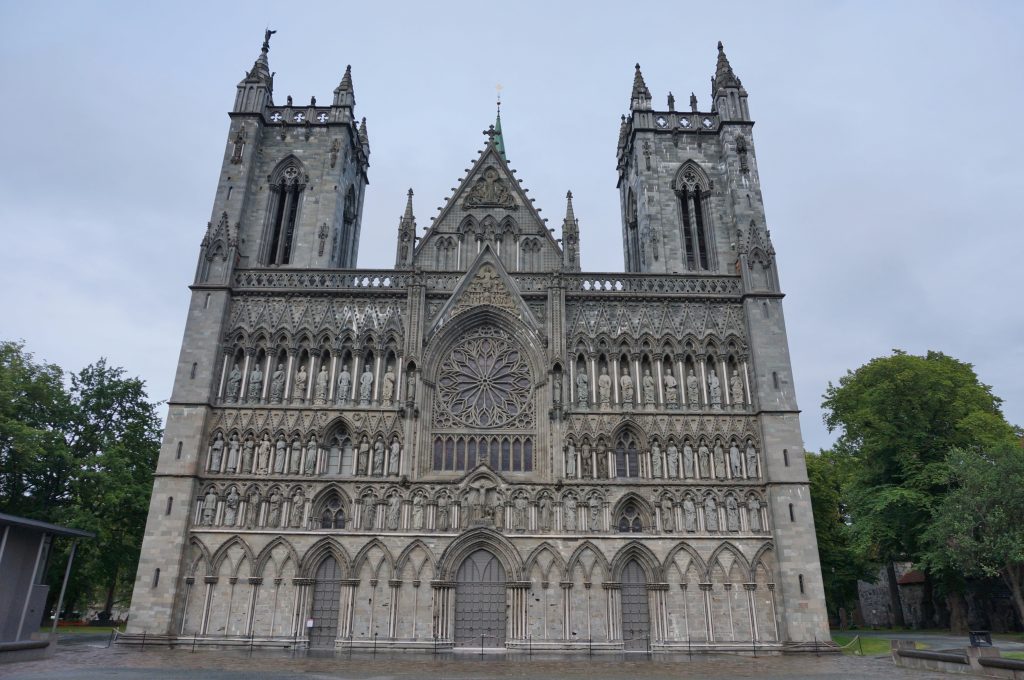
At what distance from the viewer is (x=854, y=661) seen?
21984mm

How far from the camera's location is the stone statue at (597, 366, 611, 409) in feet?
95.2

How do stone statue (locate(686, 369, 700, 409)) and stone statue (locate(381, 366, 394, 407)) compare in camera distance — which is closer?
stone statue (locate(381, 366, 394, 407))

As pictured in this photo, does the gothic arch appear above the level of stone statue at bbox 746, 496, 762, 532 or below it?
below

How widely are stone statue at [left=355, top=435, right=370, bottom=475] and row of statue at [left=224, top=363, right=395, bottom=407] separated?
1606mm

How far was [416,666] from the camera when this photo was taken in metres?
20.7

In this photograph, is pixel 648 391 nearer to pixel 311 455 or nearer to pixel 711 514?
pixel 711 514

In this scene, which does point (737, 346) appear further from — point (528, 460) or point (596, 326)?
point (528, 460)

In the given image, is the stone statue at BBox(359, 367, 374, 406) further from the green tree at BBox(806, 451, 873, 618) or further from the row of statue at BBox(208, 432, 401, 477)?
the green tree at BBox(806, 451, 873, 618)

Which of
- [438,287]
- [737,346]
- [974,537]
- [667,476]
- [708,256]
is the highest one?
[708,256]

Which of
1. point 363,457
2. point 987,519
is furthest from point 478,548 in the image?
point 987,519

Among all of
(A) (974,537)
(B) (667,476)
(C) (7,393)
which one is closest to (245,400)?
(C) (7,393)

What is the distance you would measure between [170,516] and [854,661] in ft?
80.3

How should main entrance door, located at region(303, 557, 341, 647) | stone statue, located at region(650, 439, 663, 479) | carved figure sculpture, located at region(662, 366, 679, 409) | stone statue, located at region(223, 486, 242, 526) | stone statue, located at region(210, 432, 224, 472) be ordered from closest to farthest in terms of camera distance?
1. main entrance door, located at region(303, 557, 341, 647)
2. stone statue, located at region(223, 486, 242, 526)
3. stone statue, located at region(210, 432, 224, 472)
4. stone statue, located at region(650, 439, 663, 479)
5. carved figure sculpture, located at region(662, 366, 679, 409)

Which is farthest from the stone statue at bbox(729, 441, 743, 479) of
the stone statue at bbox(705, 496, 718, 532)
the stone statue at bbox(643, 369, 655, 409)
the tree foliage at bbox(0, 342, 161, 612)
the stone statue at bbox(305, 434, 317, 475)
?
the tree foliage at bbox(0, 342, 161, 612)
